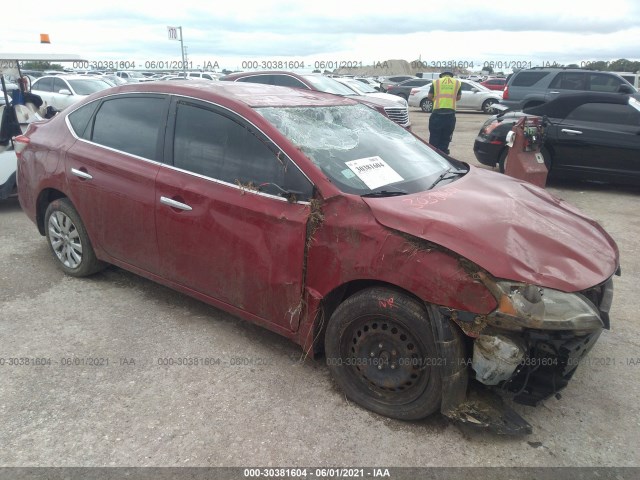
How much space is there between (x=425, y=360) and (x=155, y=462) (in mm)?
1403

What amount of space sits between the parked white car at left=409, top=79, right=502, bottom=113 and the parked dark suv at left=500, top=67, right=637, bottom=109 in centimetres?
894

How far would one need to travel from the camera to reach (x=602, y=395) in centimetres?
303

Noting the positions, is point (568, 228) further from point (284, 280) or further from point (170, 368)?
point (170, 368)

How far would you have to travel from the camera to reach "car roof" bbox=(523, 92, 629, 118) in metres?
7.66

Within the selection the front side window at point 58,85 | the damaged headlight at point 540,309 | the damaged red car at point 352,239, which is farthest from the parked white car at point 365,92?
the damaged headlight at point 540,309

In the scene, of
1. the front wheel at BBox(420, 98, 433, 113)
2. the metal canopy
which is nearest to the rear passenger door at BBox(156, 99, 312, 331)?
the metal canopy

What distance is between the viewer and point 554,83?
13852 mm

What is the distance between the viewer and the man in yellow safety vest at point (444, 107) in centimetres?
930

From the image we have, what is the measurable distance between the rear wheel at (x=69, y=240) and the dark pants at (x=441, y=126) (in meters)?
6.75

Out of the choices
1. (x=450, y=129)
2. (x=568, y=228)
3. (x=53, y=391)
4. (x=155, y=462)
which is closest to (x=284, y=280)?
(x=155, y=462)

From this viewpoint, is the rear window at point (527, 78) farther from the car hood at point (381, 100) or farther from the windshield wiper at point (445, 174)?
the windshield wiper at point (445, 174)

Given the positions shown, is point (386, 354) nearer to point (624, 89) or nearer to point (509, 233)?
point (509, 233)

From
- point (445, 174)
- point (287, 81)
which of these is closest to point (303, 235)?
point (445, 174)

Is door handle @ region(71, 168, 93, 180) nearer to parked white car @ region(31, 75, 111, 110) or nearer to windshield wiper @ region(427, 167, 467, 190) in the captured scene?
windshield wiper @ region(427, 167, 467, 190)
